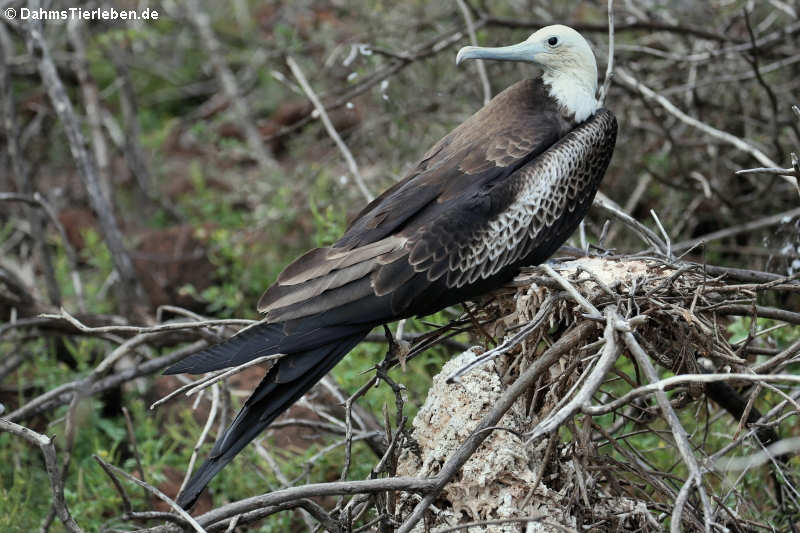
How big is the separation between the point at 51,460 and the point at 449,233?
1.27 meters

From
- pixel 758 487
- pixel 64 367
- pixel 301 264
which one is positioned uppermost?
pixel 301 264

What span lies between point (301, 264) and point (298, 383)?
406 mm

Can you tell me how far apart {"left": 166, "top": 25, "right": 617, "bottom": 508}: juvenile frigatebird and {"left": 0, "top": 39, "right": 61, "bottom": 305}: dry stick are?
78.4 inches

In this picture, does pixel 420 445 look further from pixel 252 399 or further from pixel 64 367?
pixel 64 367

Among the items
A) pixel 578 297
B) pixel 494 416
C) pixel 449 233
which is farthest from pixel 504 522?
pixel 449 233

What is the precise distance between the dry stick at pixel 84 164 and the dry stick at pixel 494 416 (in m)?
2.60

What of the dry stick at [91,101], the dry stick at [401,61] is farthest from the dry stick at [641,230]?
the dry stick at [91,101]

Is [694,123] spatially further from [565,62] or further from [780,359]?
[780,359]

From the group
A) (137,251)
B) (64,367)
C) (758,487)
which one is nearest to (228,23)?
(137,251)

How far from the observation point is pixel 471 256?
9.05ft

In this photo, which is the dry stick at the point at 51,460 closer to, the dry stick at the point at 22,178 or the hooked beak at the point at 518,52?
the hooked beak at the point at 518,52

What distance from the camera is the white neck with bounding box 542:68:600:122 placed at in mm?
3162

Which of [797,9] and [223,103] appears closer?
[797,9]

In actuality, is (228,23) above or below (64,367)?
above
